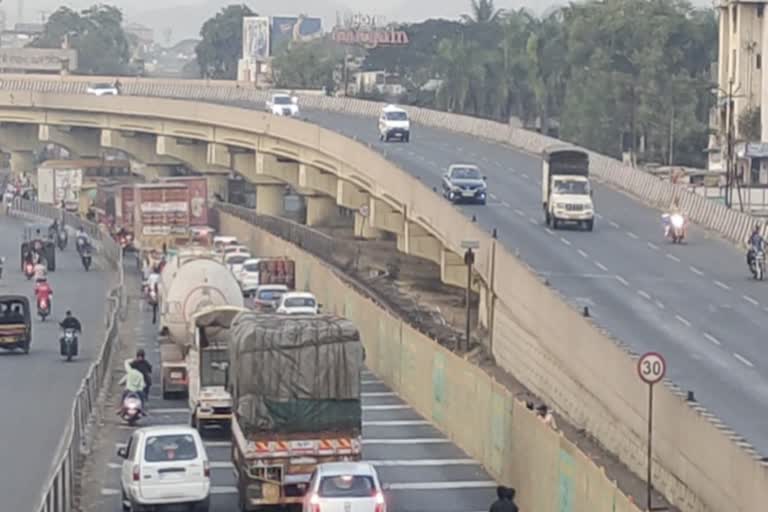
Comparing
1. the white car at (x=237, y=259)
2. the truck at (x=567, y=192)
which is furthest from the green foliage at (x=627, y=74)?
the truck at (x=567, y=192)

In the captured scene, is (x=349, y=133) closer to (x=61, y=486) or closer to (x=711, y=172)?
(x=711, y=172)

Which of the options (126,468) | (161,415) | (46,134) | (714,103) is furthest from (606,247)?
(46,134)

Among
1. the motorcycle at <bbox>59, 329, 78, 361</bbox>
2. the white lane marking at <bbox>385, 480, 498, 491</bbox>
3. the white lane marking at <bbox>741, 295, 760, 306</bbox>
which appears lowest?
the motorcycle at <bbox>59, 329, 78, 361</bbox>

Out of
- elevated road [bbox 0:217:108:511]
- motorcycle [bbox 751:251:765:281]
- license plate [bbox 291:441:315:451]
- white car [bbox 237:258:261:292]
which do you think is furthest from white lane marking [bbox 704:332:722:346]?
white car [bbox 237:258:261:292]

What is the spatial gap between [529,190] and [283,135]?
20.3 metres

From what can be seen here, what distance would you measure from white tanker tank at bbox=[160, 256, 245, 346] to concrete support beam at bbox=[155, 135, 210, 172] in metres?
70.5

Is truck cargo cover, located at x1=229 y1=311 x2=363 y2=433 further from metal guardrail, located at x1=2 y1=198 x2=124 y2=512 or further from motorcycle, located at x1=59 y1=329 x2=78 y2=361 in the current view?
motorcycle, located at x1=59 y1=329 x2=78 y2=361

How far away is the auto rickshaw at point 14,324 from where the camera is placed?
164ft

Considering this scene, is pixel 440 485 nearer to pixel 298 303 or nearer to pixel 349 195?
pixel 298 303

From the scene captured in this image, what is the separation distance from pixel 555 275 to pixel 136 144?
7567 centimetres

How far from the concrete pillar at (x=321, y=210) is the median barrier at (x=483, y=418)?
158 feet

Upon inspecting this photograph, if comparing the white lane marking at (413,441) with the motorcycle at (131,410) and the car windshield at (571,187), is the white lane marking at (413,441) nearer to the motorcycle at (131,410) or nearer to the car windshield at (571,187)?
the motorcycle at (131,410)

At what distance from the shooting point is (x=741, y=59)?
3816 inches

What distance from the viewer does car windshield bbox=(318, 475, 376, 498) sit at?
24562mm
